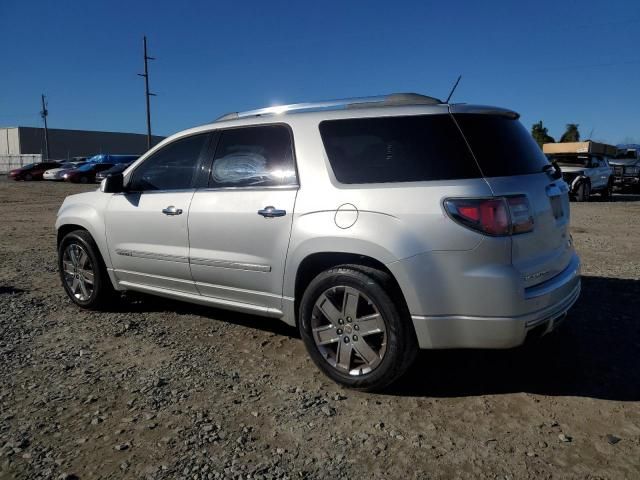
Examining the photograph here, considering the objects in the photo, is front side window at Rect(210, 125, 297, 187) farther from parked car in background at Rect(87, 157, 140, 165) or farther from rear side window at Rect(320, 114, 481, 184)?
parked car in background at Rect(87, 157, 140, 165)

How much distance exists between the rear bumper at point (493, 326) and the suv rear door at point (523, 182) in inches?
4.6

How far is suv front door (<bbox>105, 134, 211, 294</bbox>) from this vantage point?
4.23 meters

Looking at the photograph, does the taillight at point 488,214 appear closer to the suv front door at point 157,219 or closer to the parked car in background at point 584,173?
the suv front door at point 157,219

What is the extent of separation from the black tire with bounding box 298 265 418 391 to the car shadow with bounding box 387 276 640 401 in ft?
0.76

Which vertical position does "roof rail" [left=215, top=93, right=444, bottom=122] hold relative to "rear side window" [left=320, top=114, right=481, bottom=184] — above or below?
above

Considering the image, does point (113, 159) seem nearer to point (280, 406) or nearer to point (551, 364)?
point (280, 406)

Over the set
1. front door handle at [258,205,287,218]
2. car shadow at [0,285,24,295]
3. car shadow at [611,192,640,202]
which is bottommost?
car shadow at [0,285,24,295]

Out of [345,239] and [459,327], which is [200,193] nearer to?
[345,239]

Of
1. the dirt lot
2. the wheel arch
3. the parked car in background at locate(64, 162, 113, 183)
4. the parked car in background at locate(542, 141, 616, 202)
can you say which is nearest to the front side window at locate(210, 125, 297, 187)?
the wheel arch

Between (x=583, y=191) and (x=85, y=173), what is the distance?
1105 inches

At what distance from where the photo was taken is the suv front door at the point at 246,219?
11.9ft

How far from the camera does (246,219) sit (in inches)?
147

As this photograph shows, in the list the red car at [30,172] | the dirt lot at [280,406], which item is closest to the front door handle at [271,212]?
the dirt lot at [280,406]

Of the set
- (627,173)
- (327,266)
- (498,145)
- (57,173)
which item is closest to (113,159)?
(57,173)
